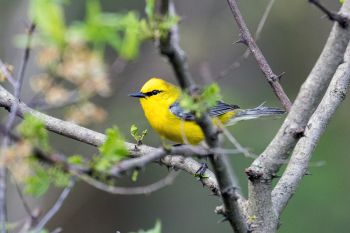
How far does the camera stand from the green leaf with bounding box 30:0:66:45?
1541 millimetres

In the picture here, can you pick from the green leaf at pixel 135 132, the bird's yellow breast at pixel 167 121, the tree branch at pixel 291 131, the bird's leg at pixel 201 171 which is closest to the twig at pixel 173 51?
the tree branch at pixel 291 131

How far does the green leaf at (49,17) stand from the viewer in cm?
154

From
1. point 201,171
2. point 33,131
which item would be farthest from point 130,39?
point 201,171

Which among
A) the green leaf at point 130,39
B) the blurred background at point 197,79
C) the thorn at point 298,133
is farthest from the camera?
the blurred background at point 197,79

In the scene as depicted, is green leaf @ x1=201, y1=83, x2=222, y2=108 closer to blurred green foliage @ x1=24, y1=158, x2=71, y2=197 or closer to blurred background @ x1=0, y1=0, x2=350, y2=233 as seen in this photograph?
blurred green foliage @ x1=24, y1=158, x2=71, y2=197

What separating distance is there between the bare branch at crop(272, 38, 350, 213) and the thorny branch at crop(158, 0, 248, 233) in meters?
0.54

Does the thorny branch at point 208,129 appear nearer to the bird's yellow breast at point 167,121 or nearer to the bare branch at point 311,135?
the bare branch at point 311,135

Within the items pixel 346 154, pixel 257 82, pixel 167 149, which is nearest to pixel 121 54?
pixel 167 149

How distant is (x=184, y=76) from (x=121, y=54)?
0.87 feet

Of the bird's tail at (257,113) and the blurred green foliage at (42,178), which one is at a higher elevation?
the bird's tail at (257,113)

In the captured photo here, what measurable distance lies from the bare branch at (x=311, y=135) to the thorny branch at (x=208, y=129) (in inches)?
21.4

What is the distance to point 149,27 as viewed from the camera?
178cm

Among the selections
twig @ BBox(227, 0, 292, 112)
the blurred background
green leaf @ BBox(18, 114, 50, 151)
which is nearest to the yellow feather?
twig @ BBox(227, 0, 292, 112)

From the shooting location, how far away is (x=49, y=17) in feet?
5.10
